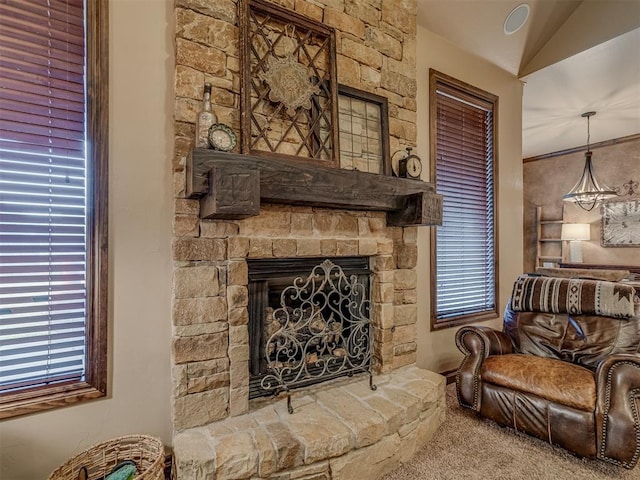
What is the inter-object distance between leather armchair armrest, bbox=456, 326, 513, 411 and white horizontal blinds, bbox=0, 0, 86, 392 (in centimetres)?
243

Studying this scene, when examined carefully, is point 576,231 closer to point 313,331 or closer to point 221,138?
point 313,331

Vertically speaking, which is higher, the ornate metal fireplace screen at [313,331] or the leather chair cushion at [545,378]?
the ornate metal fireplace screen at [313,331]

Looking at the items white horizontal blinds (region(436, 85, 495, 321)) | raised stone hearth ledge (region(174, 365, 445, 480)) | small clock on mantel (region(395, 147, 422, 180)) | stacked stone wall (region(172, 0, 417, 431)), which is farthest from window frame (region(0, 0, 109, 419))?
white horizontal blinds (region(436, 85, 495, 321))

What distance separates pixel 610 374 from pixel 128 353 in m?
2.67

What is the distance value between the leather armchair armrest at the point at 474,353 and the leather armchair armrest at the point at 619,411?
65cm

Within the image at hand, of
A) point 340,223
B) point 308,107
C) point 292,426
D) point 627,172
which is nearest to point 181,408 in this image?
point 292,426

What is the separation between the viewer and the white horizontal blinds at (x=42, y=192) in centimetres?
153

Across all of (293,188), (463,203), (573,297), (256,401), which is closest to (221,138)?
(293,188)

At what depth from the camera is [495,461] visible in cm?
195

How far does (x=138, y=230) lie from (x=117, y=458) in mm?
1136

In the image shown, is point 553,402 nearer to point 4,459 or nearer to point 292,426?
point 292,426

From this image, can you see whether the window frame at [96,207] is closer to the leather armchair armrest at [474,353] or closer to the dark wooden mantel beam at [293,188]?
the dark wooden mantel beam at [293,188]

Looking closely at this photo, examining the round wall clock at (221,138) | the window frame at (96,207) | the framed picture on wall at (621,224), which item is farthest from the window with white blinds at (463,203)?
the framed picture on wall at (621,224)

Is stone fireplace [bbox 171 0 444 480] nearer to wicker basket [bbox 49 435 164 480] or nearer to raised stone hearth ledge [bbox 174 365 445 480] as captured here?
raised stone hearth ledge [bbox 174 365 445 480]
